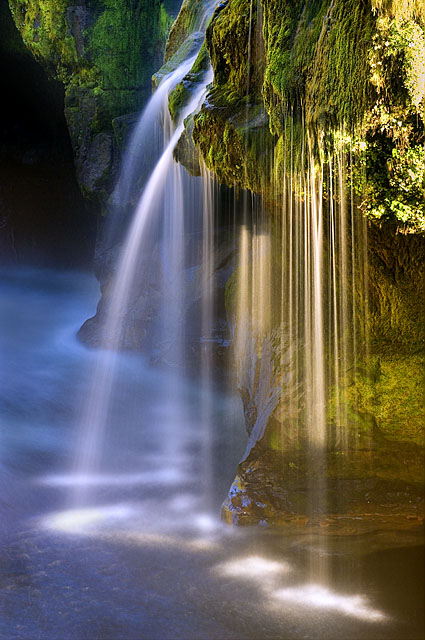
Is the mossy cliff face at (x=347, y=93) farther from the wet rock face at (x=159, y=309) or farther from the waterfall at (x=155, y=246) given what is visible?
the wet rock face at (x=159, y=309)

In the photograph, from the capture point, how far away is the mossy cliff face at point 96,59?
17.2 m

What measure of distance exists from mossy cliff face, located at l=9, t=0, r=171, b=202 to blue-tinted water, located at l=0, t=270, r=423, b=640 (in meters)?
8.00

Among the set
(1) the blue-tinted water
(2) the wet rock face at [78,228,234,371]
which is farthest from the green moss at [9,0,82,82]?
(1) the blue-tinted water

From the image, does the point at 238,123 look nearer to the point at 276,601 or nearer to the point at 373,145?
the point at 373,145

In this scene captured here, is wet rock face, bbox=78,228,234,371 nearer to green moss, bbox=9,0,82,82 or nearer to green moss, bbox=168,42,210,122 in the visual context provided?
green moss, bbox=168,42,210,122

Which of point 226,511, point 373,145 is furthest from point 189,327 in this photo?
point 373,145

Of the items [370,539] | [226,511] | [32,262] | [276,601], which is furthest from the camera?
[32,262]

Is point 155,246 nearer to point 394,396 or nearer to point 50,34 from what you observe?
point 50,34

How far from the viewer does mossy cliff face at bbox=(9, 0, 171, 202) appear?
17.2 m

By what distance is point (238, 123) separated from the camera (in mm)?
8625

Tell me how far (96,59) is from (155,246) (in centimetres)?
597

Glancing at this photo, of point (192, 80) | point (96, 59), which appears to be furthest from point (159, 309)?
point (96, 59)

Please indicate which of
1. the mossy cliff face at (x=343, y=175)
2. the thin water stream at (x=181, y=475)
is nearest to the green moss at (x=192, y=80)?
the thin water stream at (x=181, y=475)

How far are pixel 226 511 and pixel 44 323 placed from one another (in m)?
13.2
